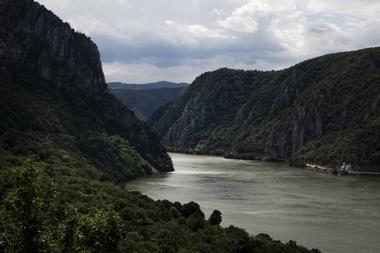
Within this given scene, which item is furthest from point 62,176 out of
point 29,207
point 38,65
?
point 38,65

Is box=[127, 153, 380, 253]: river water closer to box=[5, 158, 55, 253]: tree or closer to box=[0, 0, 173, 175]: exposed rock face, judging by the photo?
box=[0, 0, 173, 175]: exposed rock face

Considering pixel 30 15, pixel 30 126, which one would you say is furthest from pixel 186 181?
pixel 30 15

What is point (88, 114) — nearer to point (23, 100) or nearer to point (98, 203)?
point (23, 100)

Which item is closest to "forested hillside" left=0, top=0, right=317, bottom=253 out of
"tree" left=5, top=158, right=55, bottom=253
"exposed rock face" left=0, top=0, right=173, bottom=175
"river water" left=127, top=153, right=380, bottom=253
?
"tree" left=5, top=158, right=55, bottom=253

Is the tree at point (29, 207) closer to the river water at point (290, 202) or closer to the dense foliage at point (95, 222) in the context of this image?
the dense foliage at point (95, 222)

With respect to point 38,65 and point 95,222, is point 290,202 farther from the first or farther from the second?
point 38,65

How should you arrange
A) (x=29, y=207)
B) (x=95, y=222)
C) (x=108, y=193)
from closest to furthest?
(x=29, y=207), (x=95, y=222), (x=108, y=193)

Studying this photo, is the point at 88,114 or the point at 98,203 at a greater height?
the point at 88,114

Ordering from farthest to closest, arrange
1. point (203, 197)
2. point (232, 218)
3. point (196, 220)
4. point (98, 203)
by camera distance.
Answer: point (203, 197), point (232, 218), point (98, 203), point (196, 220)
